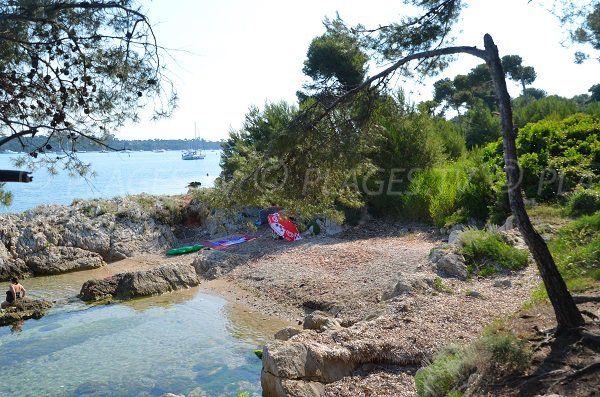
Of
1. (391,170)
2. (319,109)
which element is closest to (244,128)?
(391,170)

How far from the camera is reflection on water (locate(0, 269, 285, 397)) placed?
8648 mm

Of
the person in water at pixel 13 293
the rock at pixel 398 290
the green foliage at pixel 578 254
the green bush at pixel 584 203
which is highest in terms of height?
the green bush at pixel 584 203

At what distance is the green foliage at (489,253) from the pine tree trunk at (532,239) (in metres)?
Result: 5.66

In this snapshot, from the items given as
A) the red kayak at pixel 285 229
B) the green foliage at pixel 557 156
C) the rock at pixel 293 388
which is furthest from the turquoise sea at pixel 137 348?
the green foliage at pixel 557 156

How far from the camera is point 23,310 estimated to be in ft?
42.9

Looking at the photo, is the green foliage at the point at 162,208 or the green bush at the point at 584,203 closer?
the green bush at the point at 584,203

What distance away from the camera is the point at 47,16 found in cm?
489

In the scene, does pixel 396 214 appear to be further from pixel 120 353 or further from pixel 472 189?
pixel 120 353

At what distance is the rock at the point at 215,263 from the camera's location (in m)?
16.5

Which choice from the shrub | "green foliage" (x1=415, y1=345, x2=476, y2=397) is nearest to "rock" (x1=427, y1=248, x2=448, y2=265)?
"green foliage" (x1=415, y1=345, x2=476, y2=397)

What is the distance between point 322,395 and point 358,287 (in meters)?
5.85

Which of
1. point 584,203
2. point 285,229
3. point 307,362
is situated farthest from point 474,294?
point 285,229

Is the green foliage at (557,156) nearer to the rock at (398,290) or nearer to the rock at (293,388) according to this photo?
the rock at (398,290)

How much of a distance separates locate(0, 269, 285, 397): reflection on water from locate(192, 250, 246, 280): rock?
6.50 feet
